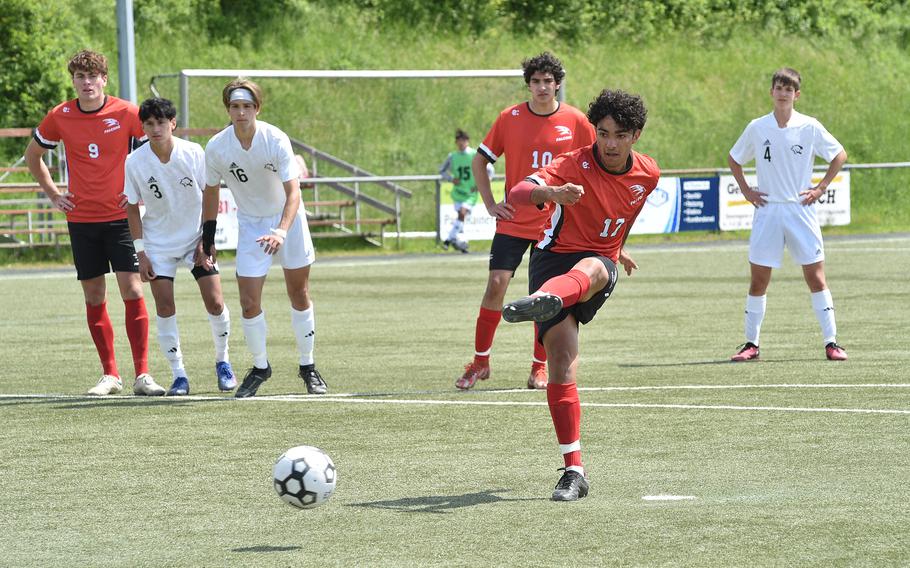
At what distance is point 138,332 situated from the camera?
413 inches

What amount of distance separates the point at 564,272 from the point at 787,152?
511cm

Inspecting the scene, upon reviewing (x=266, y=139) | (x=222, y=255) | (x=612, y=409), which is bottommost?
(x=222, y=255)

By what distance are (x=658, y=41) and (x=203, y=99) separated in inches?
591

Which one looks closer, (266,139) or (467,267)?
(266,139)

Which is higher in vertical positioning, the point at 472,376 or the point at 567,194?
the point at 567,194

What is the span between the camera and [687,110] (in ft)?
126

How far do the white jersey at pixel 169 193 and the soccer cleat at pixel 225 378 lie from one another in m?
0.85

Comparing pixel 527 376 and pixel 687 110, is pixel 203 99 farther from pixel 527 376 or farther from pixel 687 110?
pixel 527 376

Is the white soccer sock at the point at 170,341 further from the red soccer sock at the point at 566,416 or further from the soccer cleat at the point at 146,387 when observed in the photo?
the red soccer sock at the point at 566,416

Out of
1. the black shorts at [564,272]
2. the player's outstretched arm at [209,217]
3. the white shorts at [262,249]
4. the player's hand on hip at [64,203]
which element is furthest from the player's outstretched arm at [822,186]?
the player's hand on hip at [64,203]

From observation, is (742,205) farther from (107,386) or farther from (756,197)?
(107,386)

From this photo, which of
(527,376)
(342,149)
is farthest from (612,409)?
(342,149)

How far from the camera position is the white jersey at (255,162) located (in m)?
9.80

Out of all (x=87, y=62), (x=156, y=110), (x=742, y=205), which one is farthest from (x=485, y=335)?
(x=742, y=205)
